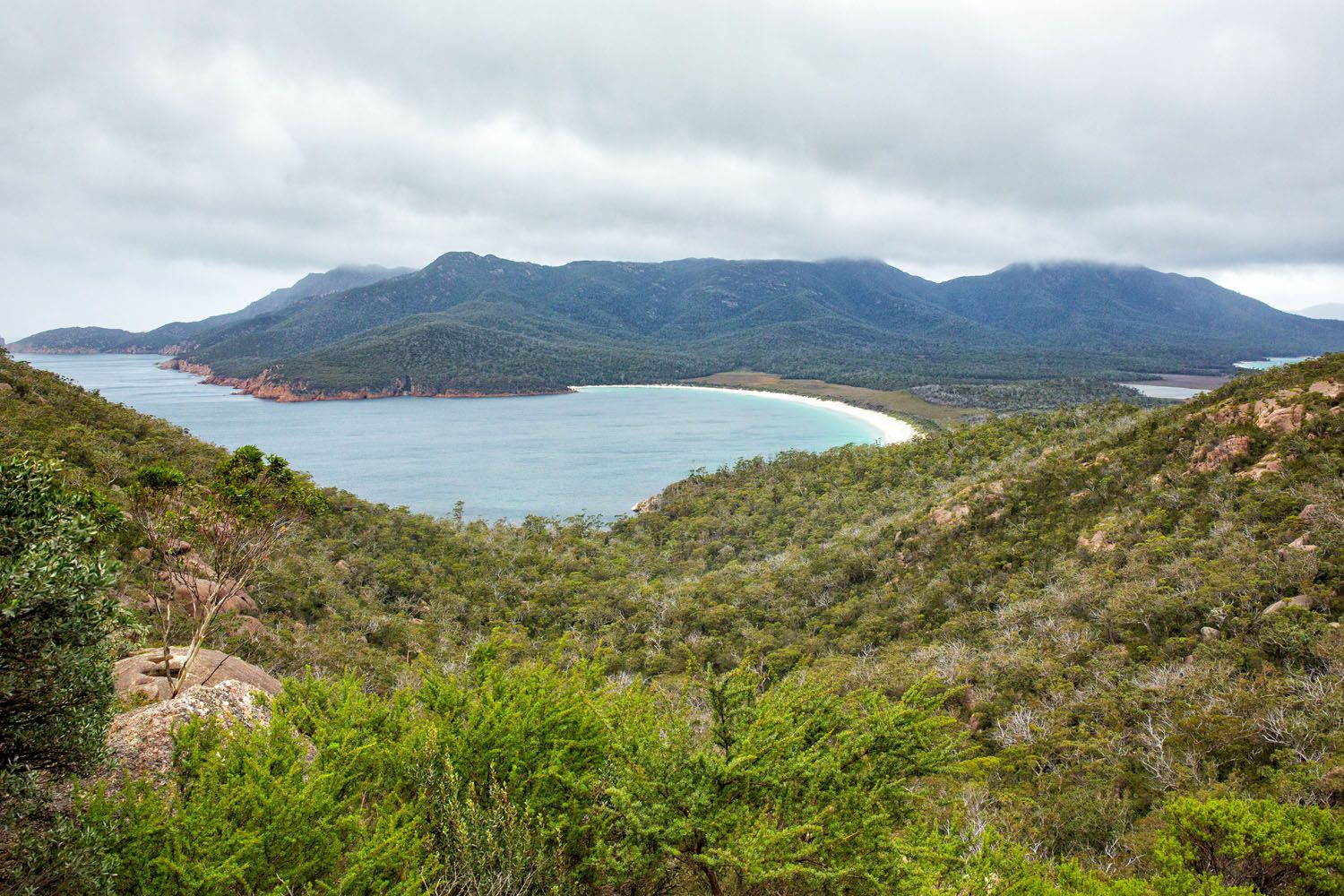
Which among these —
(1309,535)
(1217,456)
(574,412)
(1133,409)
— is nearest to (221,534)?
(1309,535)

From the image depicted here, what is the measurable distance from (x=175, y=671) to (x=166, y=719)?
2998 millimetres

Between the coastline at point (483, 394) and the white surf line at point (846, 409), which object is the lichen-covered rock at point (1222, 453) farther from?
the coastline at point (483, 394)

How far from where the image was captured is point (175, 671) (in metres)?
10.1

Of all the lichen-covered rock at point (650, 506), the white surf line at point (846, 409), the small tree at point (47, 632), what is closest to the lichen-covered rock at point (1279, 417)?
the small tree at point (47, 632)

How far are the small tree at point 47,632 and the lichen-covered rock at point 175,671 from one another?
3.79 m

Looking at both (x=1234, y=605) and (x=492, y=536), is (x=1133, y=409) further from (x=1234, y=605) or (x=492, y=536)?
(x=492, y=536)

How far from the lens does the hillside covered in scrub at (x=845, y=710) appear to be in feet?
18.7

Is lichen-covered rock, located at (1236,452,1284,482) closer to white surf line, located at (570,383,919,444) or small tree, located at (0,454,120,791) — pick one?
small tree, located at (0,454,120,791)

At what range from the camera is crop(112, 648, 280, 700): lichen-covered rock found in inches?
358

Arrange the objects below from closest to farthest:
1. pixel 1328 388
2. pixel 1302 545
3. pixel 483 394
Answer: pixel 1302 545 < pixel 1328 388 < pixel 483 394

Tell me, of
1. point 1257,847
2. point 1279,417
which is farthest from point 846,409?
point 1257,847

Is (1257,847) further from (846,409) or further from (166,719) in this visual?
(846,409)

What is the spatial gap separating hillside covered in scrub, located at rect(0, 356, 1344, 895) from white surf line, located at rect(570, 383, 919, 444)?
42466mm

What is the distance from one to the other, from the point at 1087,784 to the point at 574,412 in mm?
109461
